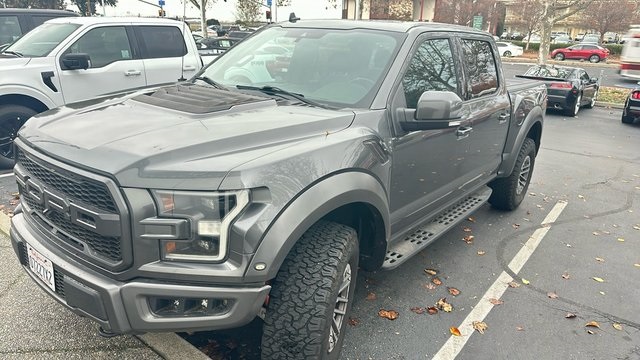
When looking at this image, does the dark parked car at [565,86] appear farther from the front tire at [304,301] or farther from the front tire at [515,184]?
the front tire at [304,301]

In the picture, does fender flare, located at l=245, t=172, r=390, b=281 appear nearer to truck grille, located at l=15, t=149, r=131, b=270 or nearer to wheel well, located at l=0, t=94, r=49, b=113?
truck grille, located at l=15, t=149, r=131, b=270

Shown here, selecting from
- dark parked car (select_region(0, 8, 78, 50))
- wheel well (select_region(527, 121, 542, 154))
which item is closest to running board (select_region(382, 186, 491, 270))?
wheel well (select_region(527, 121, 542, 154))

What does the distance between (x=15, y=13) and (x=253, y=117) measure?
7.60m

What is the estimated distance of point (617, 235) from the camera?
16.8 feet

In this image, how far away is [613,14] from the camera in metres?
45.4

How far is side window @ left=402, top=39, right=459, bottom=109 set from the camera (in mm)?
3250

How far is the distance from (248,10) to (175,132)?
42.3 meters

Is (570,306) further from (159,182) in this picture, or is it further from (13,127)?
(13,127)

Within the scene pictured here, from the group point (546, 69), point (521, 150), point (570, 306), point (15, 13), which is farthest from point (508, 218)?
point (546, 69)

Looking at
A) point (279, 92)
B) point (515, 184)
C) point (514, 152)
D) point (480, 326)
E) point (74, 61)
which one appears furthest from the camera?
point (74, 61)

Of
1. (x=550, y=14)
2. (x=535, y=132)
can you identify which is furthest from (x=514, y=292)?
(x=550, y=14)

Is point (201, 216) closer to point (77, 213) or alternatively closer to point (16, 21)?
point (77, 213)

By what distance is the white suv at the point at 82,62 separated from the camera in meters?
5.95

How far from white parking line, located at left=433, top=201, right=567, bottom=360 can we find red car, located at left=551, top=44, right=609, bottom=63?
39.1 metres
